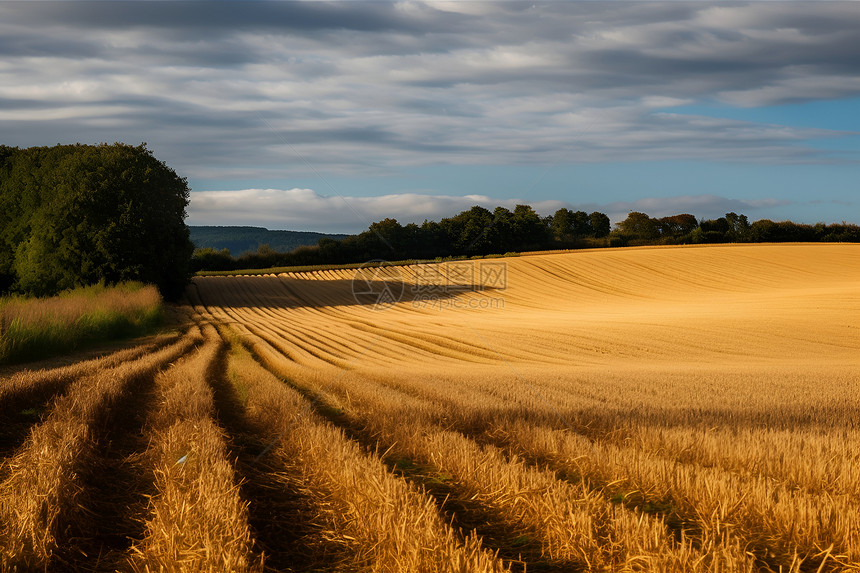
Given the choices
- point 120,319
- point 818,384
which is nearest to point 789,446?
point 818,384

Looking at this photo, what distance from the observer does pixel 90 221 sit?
1604 inches

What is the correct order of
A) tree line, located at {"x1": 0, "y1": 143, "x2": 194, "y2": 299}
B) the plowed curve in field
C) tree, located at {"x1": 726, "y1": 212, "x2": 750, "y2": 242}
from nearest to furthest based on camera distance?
the plowed curve in field < tree line, located at {"x1": 0, "y1": 143, "x2": 194, "y2": 299} < tree, located at {"x1": 726, "y1": 212, "x2": 750, "y2": 242}

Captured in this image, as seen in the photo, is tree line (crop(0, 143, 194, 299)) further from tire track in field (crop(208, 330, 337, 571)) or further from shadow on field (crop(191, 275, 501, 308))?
tire track in field (crop(208, 330, 337, 571))

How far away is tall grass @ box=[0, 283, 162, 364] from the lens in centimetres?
1628

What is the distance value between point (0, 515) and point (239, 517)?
171cm

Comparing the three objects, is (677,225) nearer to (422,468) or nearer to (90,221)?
(90,221)

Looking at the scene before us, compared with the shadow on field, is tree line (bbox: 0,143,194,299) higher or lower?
higher

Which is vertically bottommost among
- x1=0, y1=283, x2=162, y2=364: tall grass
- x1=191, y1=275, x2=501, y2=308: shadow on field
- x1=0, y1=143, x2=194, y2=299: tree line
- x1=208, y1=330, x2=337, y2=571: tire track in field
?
x1=191, y1=275, x2=501, y2=308: shadow on field

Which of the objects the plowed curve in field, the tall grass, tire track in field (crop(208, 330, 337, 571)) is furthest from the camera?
the plowed curve in field

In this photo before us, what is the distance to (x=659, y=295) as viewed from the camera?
43.3 meters

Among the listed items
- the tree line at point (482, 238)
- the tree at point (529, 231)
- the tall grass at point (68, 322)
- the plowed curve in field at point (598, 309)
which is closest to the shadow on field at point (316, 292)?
the plowed curve in field at point (598, 309)

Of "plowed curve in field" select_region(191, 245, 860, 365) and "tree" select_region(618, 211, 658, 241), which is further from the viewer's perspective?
"tree" select_region(618, 211, 658, 241)

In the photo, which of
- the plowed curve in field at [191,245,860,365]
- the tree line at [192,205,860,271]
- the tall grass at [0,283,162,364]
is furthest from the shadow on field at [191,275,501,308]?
the tree line at [192,205,860,271]

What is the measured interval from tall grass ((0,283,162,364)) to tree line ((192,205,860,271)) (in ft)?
139
